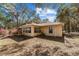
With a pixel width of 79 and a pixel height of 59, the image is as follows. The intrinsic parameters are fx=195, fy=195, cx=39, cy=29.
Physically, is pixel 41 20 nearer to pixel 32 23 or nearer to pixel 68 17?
pixel 32 23

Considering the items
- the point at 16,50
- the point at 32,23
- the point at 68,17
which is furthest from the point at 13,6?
the point at 68,17

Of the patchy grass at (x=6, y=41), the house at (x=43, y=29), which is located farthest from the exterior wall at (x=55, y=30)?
the patchy grass at (x=6, y=41)

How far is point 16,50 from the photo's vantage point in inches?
99.6

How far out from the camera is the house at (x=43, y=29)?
99.4 inches

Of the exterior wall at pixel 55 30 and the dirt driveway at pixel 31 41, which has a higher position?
the exterior wall at pixel 55 30

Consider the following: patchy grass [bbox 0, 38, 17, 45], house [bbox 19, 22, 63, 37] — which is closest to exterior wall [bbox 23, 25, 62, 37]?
house [bbox 19, 22, 63, 37]

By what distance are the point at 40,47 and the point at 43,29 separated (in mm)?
238

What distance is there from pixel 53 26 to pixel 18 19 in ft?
1.53

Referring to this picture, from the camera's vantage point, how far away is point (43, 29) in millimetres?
2529

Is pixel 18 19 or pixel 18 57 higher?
pixel 18 19

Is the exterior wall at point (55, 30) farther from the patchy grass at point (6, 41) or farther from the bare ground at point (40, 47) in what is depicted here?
the patchy grass at point (6, 41)

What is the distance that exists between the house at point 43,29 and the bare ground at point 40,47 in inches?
3.3

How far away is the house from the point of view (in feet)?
8.29

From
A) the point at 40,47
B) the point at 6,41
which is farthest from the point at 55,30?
the point at 6,41
